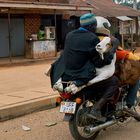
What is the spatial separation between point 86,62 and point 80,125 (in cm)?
90

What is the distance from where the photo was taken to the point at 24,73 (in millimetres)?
14945

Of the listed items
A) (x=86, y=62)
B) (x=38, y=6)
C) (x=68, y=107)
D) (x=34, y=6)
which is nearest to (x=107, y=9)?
(x=38, y=6)

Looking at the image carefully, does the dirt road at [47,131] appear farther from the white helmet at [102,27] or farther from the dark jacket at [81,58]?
the white helmet at [102,27]

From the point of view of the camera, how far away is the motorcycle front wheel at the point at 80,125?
5.95 m

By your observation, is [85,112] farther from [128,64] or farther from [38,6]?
[38,6]

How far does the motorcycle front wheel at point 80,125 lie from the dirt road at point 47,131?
387 mm

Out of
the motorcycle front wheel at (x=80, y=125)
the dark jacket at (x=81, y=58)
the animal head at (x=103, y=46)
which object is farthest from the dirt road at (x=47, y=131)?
the animal head at (x=103, y=46)

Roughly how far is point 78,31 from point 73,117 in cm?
128

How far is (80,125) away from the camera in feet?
19.8

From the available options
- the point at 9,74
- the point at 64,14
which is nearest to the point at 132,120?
the point at 9,74

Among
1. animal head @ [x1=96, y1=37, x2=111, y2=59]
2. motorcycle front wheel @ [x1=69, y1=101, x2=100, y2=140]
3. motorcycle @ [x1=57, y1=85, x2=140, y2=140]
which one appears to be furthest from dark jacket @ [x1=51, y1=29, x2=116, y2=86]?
motorcycle front wheel @ [x1=69, y1=101, x2=100, y2=140]

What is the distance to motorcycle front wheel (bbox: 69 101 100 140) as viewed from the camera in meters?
5.95

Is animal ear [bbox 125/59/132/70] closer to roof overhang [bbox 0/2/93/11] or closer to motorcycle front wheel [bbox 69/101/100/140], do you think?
motorcycle front wheel [bbox 69/101/100/140]

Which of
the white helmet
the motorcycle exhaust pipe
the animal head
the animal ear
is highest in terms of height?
the white helmet
